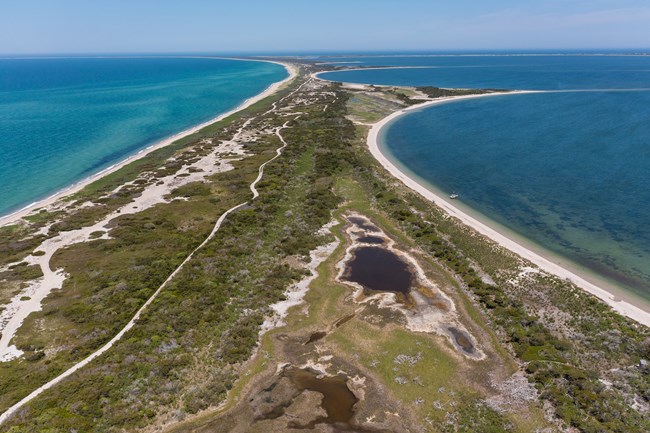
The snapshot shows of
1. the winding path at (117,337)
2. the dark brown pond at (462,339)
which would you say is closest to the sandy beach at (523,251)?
the dark brown pond at (462,339)

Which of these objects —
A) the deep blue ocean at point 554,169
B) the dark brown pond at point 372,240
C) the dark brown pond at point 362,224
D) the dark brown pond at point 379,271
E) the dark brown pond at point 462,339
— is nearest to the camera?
the dark brown pond at point 462,339

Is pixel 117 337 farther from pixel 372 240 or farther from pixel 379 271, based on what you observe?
pixel 372 240

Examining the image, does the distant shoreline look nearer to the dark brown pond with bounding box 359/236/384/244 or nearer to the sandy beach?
the dark brown pond with bounding box 359/236/384/244

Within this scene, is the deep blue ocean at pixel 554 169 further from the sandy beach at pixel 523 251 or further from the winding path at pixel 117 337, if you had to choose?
the winding path at pixel 117 337

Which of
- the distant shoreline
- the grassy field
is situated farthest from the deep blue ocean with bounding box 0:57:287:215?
the grassy field

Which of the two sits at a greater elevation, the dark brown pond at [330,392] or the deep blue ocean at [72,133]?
the deep blue ocean at [72,133]

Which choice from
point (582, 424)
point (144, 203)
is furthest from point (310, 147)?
point (582, 424)

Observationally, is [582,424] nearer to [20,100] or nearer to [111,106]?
[111,106]
